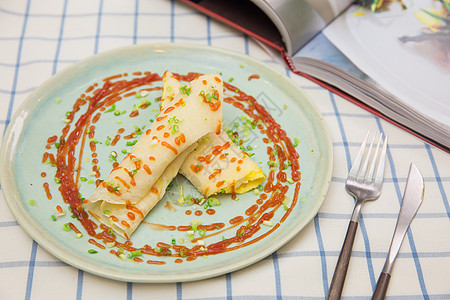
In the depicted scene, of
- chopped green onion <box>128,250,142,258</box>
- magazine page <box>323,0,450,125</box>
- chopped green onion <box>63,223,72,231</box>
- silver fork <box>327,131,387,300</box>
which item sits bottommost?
chopped green onion <box>128,250,142,258</box>

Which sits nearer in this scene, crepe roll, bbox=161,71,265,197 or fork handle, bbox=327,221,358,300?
fork handle, bbox=327,221,358,300

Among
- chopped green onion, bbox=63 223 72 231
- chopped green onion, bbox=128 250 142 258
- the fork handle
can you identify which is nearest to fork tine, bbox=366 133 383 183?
the fork handle

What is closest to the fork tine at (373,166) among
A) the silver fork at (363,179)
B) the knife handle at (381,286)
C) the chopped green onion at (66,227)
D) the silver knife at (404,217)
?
the silver fork at (363,179)

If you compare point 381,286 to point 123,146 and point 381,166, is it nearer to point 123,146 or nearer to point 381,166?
point 381,166

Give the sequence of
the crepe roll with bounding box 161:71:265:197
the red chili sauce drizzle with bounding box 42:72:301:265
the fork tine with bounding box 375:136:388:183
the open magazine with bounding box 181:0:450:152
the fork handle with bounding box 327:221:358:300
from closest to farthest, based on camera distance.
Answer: the fork handle with bounding box 327:221:358:300, the red chili sauce drizzle with bounding box 42:72:301:265, the crepe roll with bounding box 161:71:265:197, the fork tine with bounding box 375:136:388:183, the open magazine with bounding box 181:0:450:152

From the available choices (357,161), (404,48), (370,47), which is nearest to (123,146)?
(357,161)

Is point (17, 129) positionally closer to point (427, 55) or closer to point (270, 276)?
point (270, 276)

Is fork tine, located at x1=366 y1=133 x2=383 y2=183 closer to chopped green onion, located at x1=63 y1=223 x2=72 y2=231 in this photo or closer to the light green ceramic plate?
the light green ceramic plate
